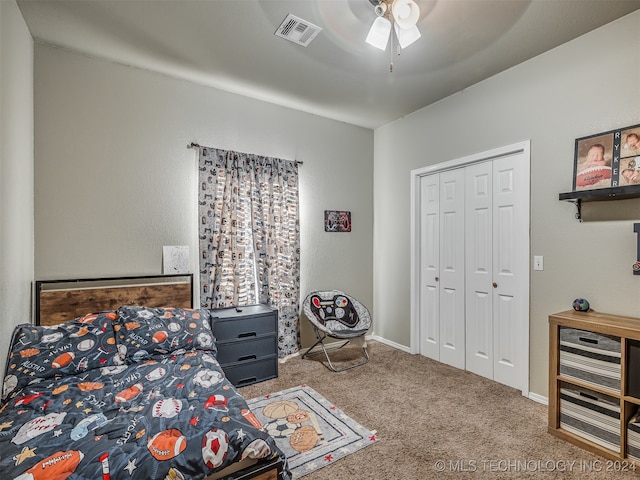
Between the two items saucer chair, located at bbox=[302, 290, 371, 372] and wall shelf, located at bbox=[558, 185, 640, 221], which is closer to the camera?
wall shelf, located at bbox=[558, 185, 640, 221]

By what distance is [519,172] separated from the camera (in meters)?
2.88

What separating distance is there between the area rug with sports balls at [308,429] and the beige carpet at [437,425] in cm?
7

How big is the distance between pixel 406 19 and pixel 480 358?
298 cm

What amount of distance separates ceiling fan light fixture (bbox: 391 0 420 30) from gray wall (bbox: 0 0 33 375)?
2249 millimetres

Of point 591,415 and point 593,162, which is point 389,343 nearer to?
point 591,415

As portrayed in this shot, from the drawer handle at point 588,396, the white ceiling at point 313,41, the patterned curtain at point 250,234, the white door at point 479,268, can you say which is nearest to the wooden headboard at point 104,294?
the patterned curtain at point 250,234

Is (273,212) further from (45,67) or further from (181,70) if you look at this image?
(45,67)

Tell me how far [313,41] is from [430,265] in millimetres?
2573

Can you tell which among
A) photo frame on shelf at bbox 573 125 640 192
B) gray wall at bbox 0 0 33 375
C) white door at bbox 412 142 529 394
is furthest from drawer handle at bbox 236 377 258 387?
photo frame on shelf at bbox 573 125 640 192

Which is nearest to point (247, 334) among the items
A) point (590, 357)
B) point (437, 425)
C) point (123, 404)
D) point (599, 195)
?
point (123, 404)

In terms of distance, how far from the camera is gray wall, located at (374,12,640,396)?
7.41ft

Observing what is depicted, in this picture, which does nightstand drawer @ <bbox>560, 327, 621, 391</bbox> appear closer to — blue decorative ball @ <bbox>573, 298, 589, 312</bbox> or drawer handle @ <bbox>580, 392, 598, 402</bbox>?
drawer handle @ <bbox>580, 392, 598, 402</bbox>

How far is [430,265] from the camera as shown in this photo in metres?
3.75

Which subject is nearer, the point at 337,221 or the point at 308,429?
the point at 308,429
